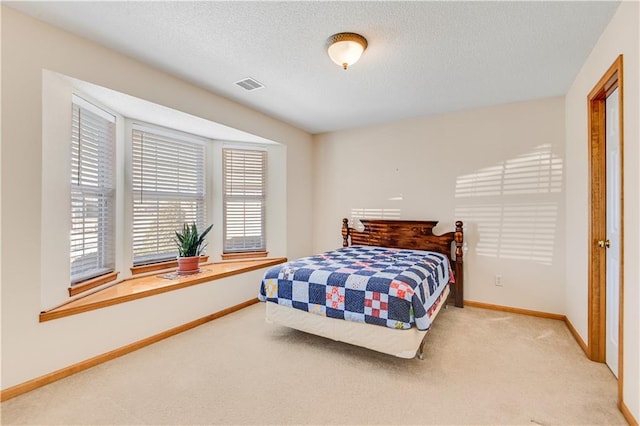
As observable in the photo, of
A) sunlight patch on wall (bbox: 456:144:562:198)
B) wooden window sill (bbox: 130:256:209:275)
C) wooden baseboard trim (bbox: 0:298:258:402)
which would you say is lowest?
wooden baseboard trim (bbox: 0:298:258:402)

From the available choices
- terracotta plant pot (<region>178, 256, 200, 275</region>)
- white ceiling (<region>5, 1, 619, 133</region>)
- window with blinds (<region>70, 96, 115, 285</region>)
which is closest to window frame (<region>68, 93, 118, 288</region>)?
window with blinds (<region>70, 96, 115, 285</region>)

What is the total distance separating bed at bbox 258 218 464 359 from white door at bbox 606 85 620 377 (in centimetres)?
116

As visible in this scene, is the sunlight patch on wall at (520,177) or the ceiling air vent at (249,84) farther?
the sunlight patch on wall at (520,177)

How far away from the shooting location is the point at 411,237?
12.3 ft

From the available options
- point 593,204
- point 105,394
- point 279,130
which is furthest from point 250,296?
point 593,204

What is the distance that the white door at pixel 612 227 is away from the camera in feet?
6.75

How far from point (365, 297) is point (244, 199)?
8.25ft

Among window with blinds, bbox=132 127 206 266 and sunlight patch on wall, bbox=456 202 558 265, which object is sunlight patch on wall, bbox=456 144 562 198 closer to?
sunlight patch on wall, bbox=456 202 558 265

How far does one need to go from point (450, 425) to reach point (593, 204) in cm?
194

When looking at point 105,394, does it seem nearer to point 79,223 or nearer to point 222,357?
point 222,357

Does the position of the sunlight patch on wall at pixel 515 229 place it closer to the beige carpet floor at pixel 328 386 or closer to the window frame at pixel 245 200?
the beige carpet floor at pixel 328 386

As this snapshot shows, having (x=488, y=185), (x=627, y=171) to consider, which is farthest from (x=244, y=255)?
(x=627, y=171)

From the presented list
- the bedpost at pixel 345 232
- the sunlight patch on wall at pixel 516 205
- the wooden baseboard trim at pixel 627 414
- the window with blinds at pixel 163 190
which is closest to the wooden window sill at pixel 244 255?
the window with blinds at pixel 163 190

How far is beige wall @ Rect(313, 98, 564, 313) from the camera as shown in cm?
317
